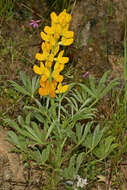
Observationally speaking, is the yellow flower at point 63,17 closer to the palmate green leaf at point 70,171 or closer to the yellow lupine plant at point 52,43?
the yellow lupine plant at point 52,43

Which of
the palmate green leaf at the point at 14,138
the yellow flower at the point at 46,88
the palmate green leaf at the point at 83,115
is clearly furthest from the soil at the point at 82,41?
the yellow flower at the point at 46,88

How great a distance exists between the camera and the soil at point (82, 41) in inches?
88.5

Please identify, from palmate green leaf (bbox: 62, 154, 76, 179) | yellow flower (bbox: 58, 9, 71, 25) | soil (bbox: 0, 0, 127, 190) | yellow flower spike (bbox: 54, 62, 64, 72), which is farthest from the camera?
soil (bbox: 0, 0, 127, 190)

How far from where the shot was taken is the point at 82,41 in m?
2.53

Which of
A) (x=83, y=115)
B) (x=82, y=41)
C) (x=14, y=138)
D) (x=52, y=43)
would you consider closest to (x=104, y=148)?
(x=83, y=115)

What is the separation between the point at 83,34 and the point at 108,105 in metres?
0.84

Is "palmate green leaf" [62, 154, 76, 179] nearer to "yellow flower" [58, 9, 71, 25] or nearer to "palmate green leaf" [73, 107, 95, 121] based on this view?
"palmate green leaf" [73, 107, 95, 121]

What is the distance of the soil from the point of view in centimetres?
225

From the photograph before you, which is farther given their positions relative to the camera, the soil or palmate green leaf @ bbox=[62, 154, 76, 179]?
the soil

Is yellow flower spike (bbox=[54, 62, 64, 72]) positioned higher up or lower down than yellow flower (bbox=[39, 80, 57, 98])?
higher up

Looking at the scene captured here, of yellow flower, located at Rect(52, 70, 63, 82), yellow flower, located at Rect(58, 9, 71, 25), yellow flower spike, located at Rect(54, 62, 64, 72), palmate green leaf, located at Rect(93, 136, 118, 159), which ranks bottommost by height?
palmate green leaf, located at Rect(93, 136, 118, 159)

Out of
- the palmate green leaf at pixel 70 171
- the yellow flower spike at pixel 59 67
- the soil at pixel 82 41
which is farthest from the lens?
the soil at pixel 82 41

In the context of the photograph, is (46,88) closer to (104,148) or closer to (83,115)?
(83,115)

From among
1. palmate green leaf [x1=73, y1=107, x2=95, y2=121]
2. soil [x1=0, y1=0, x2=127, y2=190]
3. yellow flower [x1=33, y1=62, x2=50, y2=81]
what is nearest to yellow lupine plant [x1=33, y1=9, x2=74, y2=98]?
yellow flower [x1=33, y1=62, x2=50, y2=81]
